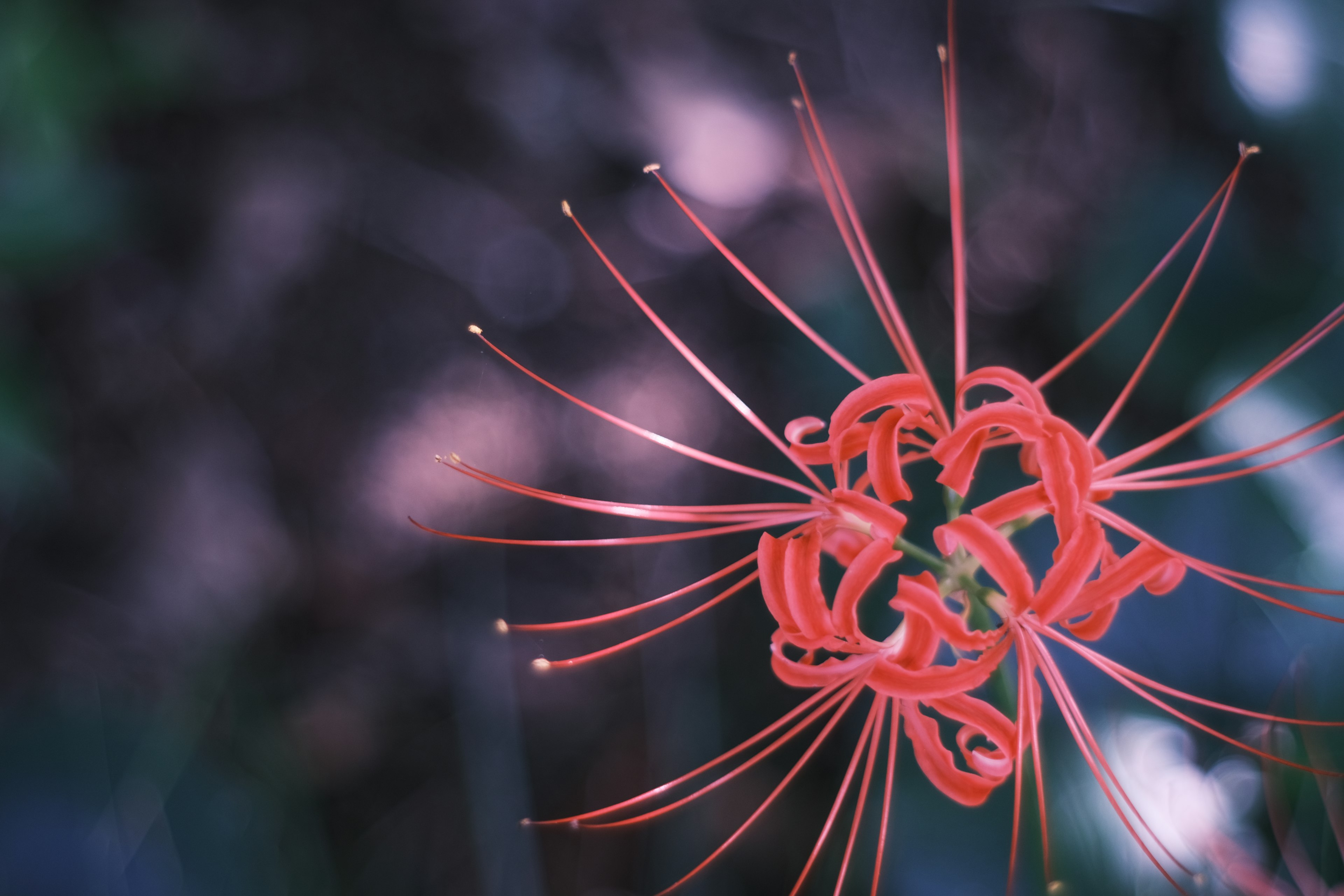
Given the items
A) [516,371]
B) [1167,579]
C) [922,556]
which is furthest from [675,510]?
[516,371]

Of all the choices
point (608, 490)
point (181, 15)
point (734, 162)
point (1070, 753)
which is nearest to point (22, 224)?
point (181, 15)

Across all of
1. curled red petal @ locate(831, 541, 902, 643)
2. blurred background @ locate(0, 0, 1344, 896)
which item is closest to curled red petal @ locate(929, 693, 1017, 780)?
curled red petal @ locate(831, 541, 902, 643)

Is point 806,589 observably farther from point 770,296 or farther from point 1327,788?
point 1327,788

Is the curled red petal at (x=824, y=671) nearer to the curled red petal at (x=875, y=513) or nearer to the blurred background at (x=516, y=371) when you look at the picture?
the curled red petal at (x=875, y=513)

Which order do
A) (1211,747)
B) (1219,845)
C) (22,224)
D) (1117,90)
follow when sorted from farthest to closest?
(1117,90) → (22,224) → (1211,747) → (1219,845)

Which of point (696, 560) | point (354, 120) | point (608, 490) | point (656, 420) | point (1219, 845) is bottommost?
point (1219, 845)

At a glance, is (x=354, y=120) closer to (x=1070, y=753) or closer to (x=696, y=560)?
(x=696, y=560)

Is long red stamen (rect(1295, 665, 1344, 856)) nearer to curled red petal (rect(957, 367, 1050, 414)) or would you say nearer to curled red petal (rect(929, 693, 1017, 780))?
curled red petal (rect(929, 693, 1017, 780))

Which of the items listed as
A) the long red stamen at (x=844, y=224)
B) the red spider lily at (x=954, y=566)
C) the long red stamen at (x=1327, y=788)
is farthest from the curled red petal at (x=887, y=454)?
the long red stamen at (x=1327, y=788)

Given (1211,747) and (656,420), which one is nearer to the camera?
(1211,747)
